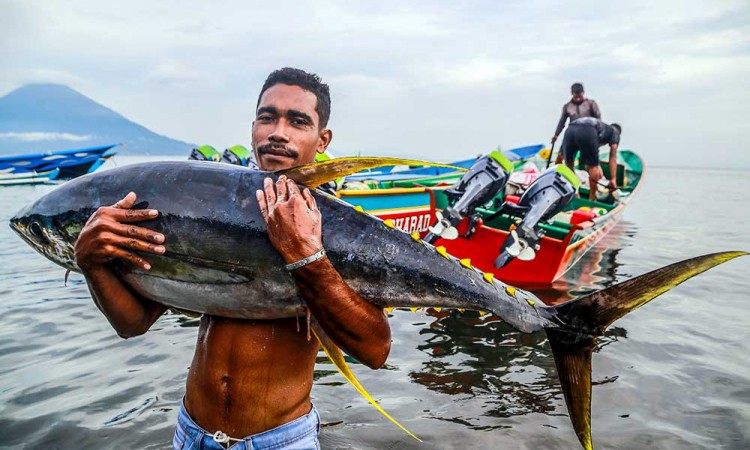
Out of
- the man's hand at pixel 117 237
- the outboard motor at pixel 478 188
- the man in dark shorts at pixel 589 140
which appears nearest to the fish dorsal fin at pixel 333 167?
the man's hand at pixel 117 237

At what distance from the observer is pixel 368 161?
5.57ft

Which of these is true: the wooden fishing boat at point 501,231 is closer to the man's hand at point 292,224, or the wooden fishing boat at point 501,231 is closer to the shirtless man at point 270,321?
the shirtless man at point 270,321

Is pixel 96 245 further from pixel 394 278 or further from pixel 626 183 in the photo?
pixel 626 183

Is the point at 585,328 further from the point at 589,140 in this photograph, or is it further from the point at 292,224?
the point at 589,140

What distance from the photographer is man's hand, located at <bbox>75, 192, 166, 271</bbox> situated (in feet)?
5.45

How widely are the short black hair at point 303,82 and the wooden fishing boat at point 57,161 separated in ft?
87.6

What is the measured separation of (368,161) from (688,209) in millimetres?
29881

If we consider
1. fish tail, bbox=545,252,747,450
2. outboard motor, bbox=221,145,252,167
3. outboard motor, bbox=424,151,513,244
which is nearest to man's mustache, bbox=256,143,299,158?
fish tail, bbox=545,252,747,450

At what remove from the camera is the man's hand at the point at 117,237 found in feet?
5.45

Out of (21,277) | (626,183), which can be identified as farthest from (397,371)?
(626,183)

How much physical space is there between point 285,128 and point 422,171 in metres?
16.7

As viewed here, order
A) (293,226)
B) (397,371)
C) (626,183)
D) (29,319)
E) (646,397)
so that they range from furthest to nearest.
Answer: (626,183) → (29,319) → (397,371) → (646,397) → (293,226)

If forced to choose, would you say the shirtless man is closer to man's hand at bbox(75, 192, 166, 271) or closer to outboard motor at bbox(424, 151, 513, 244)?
man's hand at bbox(75, 192, 166, 271)

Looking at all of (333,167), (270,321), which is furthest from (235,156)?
(333,167)
